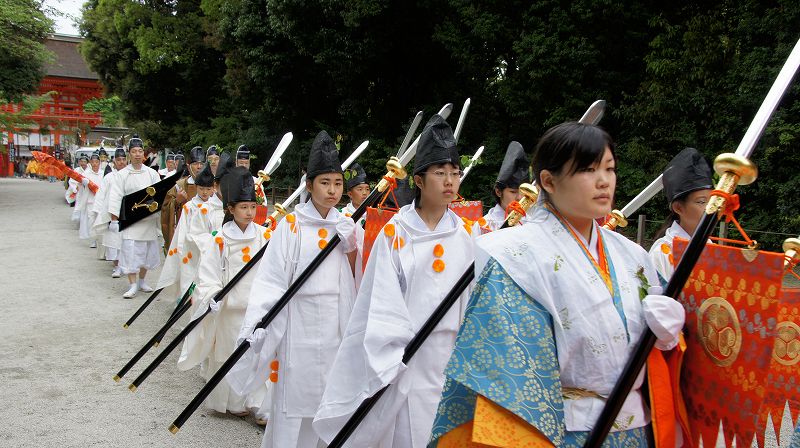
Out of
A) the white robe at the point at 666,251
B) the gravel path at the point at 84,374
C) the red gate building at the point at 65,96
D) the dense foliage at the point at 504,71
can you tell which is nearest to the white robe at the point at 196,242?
the gravel path at the point at 84,374

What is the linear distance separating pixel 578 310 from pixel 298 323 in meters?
2.56

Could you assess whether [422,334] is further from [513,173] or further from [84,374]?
[84,374]

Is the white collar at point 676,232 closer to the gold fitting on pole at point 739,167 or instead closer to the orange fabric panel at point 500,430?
the gold fitting on pole at point 739,167

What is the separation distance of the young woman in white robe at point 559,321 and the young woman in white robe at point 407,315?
1.07m

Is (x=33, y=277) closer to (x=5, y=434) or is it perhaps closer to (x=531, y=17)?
(x=5, y=434)

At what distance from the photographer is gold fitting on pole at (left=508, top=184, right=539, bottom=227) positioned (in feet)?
10.9

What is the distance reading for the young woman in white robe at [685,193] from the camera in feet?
12.7

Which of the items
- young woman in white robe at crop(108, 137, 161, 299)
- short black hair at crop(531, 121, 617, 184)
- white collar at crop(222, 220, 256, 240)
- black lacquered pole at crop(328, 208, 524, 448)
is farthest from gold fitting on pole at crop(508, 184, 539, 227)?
young woman in white robe at crop(108, 137, 161, 299)

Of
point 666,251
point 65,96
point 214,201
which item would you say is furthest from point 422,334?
point 65,96

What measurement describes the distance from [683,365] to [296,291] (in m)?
2.48

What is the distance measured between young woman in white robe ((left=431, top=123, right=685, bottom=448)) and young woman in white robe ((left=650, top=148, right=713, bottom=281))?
1866 mm

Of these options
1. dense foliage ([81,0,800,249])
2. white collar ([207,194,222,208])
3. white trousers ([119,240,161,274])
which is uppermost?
dense foliage ([81,0,800,249])

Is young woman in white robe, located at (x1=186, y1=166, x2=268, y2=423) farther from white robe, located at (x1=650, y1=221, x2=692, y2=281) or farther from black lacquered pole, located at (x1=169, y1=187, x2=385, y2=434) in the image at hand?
white robe, located at (x1=650, y1=221, x2=692, y2=281)

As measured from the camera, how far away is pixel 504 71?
55.3 ft
